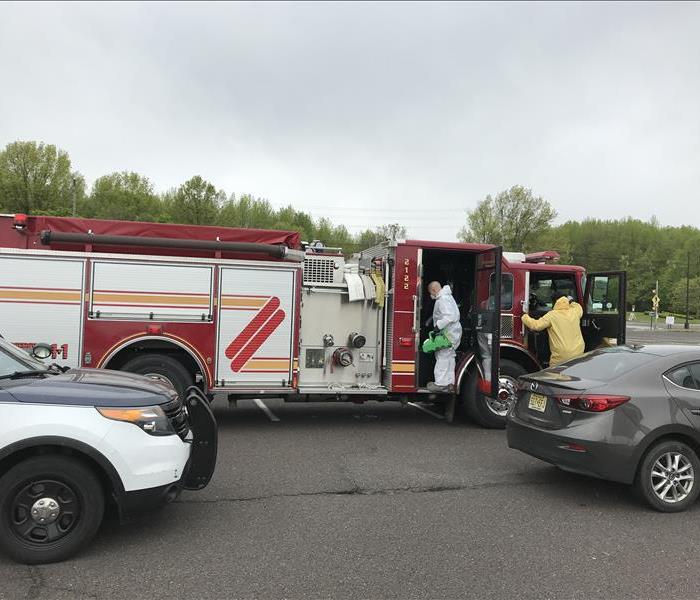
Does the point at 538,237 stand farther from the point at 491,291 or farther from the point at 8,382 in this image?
the point at 8,382

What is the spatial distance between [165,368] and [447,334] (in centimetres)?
399

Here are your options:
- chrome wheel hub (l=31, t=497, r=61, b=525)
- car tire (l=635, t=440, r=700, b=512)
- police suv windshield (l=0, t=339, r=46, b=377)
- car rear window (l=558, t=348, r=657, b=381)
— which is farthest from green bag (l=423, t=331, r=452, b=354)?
chrome wheel hub (l=31, t=497, r=61, b=525)

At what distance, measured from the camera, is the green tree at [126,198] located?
57281mm

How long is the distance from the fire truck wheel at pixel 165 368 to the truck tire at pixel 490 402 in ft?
13.4

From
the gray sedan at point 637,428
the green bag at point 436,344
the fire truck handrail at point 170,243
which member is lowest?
the gray sedan at point 637,428

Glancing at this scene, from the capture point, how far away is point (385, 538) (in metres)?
4.59

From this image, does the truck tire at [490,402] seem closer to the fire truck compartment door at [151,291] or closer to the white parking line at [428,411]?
the white parking line at [428,411]

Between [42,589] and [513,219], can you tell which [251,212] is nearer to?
[513,219]

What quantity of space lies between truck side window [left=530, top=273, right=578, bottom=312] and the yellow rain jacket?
1.71 feet

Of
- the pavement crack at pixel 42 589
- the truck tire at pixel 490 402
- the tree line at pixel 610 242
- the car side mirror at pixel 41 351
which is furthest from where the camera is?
the tree line at pixel 610 242

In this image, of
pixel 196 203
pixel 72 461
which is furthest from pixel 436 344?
pixel 196 203

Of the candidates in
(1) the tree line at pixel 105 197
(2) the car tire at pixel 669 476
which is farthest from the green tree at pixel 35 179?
(2) the car tire at pixel 669 476

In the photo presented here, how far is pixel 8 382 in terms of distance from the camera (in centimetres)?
420

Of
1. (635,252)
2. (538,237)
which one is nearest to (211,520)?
(538,237)
